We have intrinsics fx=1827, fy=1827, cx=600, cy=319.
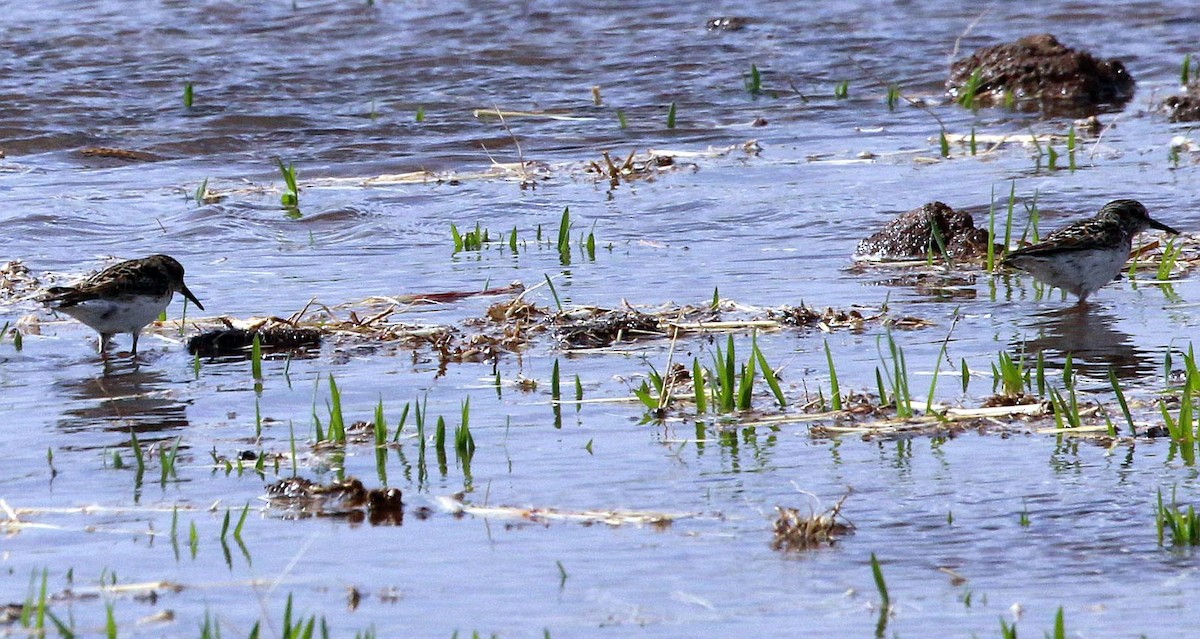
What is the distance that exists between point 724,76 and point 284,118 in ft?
17.0

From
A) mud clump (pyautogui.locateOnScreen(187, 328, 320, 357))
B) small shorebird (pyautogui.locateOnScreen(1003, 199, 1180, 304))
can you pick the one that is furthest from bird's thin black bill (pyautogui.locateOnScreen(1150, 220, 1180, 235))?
mud clump (pyautogui.locateOnScreen(187, 328, 320, 357))

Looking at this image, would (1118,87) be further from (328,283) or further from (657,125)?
(328,283)

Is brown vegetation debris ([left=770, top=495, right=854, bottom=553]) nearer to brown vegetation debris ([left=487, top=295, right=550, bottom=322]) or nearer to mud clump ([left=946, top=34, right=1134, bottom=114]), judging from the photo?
brown vegetation debris ([left=487, top=295, right=550, bottom=322])

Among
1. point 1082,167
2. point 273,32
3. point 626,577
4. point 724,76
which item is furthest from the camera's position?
point 273,32

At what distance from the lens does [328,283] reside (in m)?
11.0

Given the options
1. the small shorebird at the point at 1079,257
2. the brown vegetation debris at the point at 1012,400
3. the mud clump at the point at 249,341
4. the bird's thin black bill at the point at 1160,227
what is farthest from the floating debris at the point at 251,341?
the bird's thin black bill at the point at 1160,227

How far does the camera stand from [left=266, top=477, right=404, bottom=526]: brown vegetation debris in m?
5.98

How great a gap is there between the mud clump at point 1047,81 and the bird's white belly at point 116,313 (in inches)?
429

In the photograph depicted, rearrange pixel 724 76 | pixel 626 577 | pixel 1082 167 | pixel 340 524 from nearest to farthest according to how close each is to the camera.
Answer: pixel 626 577
pixel 340 524
pixel 1082 167
pixel 724 76

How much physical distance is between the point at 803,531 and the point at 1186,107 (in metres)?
12.4

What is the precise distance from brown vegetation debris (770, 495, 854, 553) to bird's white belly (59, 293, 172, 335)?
435 cm

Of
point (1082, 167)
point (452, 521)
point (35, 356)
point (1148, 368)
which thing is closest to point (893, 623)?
point (452, 521)

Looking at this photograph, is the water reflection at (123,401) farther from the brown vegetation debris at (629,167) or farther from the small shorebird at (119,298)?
the brown vegetation debris at (629,167)

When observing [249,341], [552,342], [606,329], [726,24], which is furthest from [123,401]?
[726,24]
